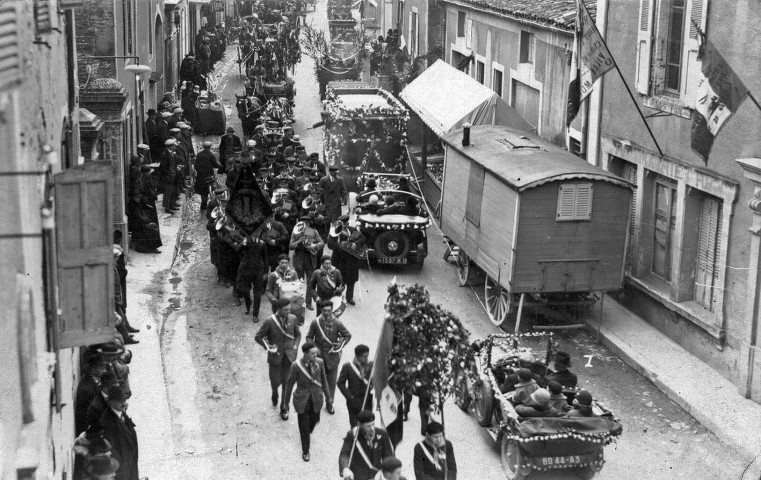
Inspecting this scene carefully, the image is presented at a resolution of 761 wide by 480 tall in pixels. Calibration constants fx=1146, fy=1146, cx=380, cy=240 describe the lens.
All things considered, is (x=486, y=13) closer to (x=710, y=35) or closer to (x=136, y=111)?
(x=136, y=111)

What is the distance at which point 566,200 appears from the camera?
1689 cm

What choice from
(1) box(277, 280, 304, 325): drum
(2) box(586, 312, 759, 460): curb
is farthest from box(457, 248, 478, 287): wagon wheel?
(1) box(277, 280, 304, 325): drum

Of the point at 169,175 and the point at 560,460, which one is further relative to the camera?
the point at 169,175

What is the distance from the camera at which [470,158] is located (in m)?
19.4

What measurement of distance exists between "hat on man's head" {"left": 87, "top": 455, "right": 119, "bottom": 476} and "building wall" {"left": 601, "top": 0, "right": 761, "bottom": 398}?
344 inches

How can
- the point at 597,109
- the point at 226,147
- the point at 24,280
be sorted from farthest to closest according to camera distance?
the point at 226,147
the point at 597,109
the point at 24,280

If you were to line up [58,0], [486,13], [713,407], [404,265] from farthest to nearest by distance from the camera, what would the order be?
[486,13], [404,265], [713,407], [58,0]

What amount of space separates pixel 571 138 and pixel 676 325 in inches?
232

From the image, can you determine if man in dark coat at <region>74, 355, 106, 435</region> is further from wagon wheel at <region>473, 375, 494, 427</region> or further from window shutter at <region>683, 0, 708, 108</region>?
window shutter at <region>683, 0, 708, 108</region>

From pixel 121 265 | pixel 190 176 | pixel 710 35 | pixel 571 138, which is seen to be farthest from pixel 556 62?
pixel 121 265

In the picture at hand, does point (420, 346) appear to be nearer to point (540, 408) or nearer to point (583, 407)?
point (540, 408)

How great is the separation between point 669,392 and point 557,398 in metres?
3.68

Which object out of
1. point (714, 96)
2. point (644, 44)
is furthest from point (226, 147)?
point (714, 96)

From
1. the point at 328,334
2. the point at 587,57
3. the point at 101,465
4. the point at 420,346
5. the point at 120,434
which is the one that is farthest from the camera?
the point at 587,57
